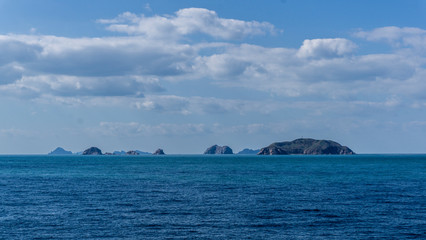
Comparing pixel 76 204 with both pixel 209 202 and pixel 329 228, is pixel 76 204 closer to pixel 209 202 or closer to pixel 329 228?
pixel 209 202

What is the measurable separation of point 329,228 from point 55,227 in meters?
27.9

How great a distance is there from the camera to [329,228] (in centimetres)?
4003

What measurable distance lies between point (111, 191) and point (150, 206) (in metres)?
19.5

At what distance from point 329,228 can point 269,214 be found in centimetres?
856

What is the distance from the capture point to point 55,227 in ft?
132

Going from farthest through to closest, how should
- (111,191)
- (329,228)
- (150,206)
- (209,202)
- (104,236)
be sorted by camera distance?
(111,191) → (209,202) → (150,206) → (329,228) → (104,236)

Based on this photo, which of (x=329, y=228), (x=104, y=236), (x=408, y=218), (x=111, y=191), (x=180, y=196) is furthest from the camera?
(x=111, y=191)

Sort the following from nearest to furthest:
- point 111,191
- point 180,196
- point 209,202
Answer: point 209,202, point 180,196, point 111,191

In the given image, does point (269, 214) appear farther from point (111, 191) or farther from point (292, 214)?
point (111, 191)

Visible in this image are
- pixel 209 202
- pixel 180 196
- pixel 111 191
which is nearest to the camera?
A: pixel 209 202

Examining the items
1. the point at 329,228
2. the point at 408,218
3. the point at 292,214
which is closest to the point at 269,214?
the point at 292,214

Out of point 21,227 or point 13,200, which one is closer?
point 21,227

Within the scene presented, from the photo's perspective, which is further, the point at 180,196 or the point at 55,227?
the point at 180,196

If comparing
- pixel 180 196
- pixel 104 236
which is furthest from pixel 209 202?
pixel 104 236
